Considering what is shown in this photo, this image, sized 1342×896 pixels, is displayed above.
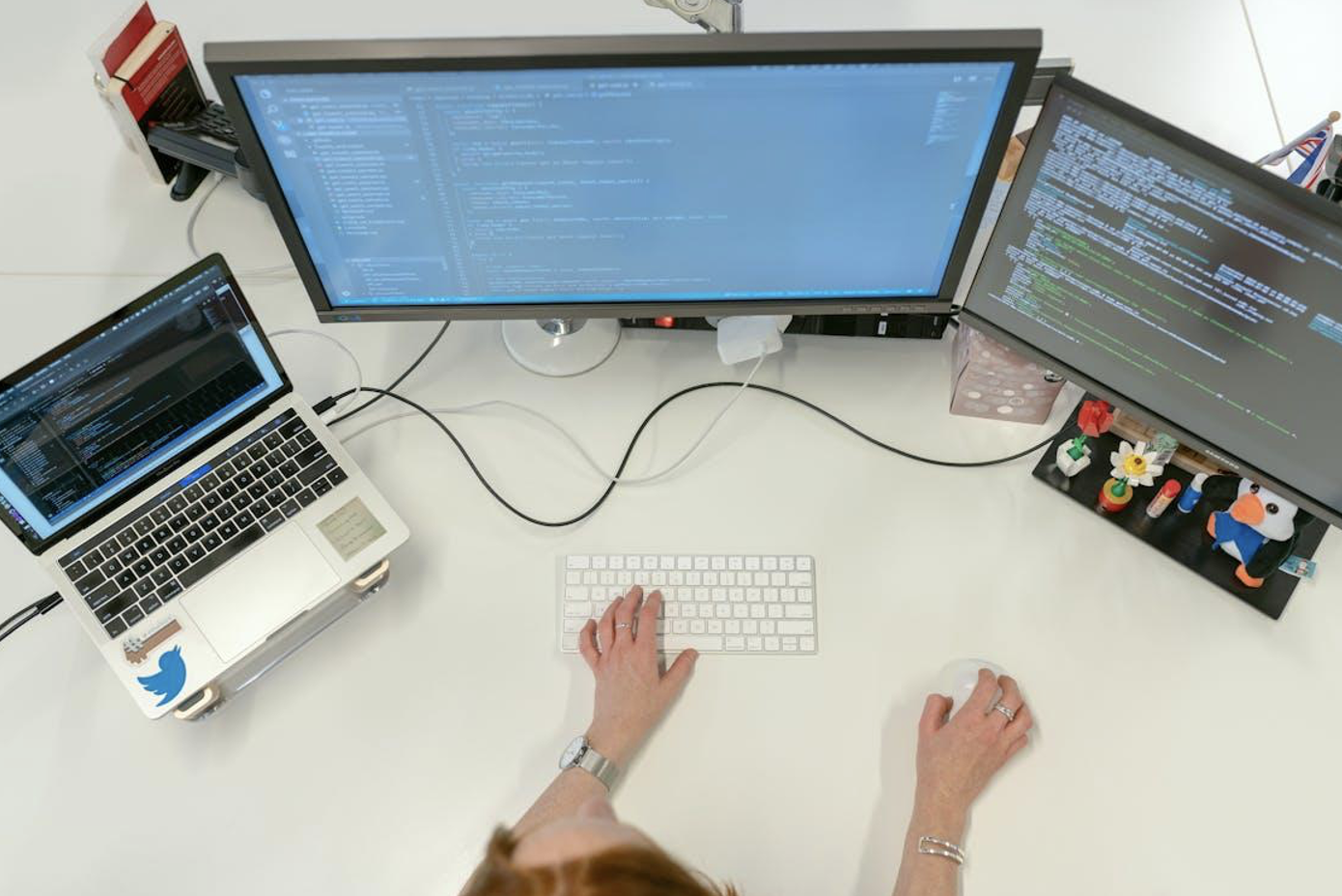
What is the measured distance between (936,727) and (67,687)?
2.93 feet

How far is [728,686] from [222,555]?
1.78 ft

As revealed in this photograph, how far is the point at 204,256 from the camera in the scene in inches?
52.6

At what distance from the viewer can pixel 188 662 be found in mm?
1034

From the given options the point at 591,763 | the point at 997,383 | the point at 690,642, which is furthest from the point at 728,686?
the point at 997,383

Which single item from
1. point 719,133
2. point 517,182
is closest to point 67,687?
point 517,182

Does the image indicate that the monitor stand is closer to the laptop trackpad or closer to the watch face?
the laptop trackpad

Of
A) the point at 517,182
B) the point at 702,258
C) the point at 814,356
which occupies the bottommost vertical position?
the point at 814,356

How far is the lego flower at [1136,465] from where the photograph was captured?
3.67 ft

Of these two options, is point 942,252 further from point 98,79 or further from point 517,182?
point 98,79

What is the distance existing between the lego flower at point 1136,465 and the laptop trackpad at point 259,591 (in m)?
0.85

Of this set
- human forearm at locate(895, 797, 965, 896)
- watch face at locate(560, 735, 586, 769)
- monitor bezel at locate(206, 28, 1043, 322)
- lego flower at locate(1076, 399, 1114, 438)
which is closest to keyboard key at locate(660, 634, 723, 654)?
watch face at locate(560, 735, 586, 769)

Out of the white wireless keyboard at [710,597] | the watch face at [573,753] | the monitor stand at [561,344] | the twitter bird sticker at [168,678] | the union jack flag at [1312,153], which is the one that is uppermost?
the union jack flag at [1312,153]

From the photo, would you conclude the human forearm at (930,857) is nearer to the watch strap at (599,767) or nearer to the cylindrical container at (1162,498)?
the watch strap at (599,767)

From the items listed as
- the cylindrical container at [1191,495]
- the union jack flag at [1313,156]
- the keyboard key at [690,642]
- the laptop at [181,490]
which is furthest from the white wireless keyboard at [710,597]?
the union jack flag at [1313,156]
